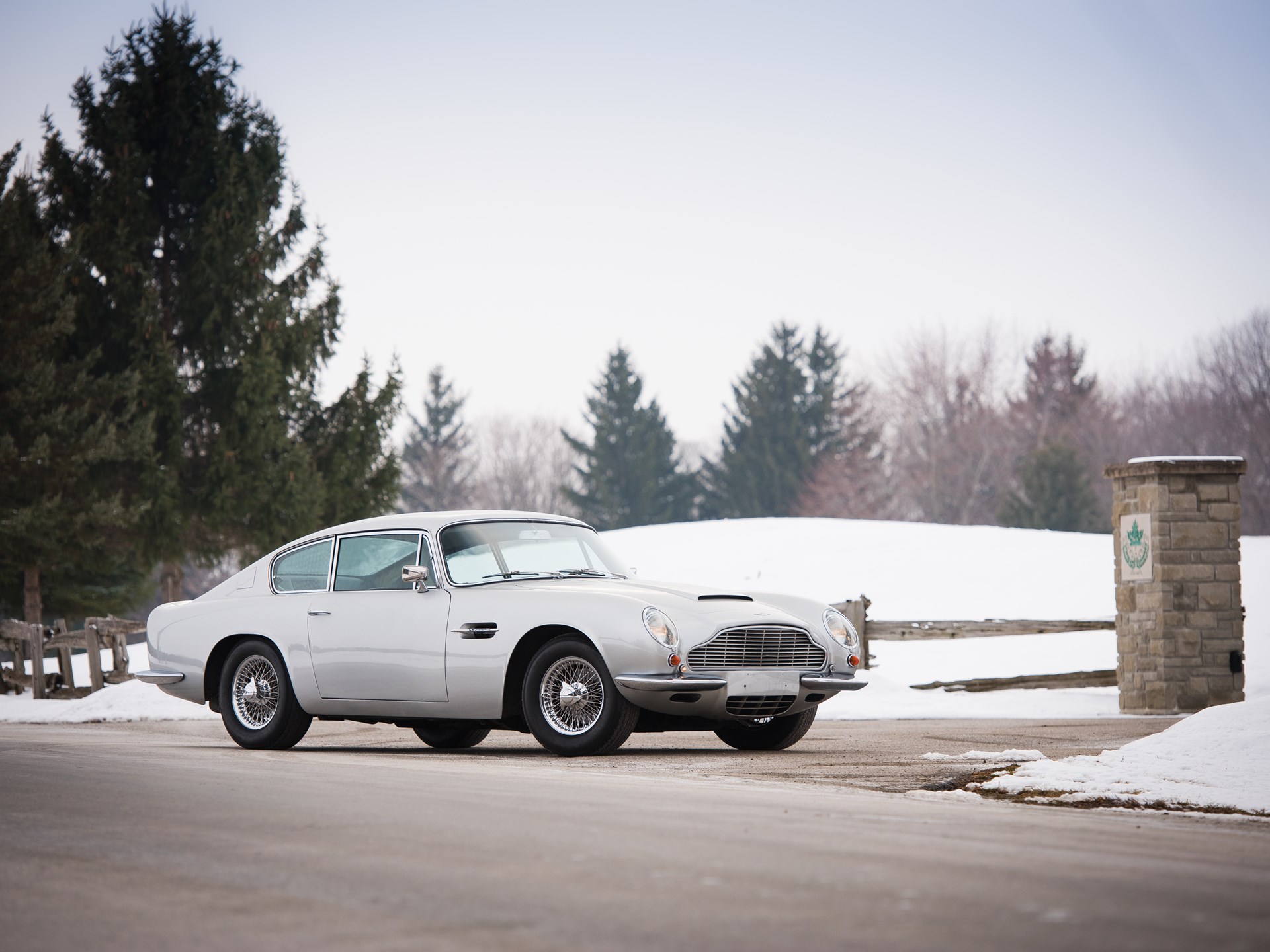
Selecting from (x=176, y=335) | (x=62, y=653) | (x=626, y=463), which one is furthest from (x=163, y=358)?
(x=626, y=463)

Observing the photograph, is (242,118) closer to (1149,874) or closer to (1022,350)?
(1149,874)

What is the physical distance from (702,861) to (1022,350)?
68.6 m

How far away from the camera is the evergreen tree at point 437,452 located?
82500mm

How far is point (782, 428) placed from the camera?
76.0 metres

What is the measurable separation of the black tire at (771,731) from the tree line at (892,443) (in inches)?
1893

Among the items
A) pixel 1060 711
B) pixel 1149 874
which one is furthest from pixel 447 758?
pixel 1060 711

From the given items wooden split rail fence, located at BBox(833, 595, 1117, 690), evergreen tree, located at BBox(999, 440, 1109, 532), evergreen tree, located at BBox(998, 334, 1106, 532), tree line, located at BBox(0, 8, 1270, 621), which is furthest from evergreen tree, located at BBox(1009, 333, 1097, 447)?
wooden split rail fence, located at BBox(833, 595, 1117, 690)

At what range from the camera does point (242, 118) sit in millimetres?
35094

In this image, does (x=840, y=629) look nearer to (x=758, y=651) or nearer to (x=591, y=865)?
(x=758, y=651)

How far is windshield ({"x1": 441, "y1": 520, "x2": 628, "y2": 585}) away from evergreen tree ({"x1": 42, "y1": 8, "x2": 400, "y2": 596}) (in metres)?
21.4

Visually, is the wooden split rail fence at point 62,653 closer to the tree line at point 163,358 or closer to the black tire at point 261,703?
the tree line at point 163,358

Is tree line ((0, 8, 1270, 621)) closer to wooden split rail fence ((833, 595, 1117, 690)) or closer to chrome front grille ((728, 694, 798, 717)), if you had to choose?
wooden split rail fence ((833, 595, 1117, 690))

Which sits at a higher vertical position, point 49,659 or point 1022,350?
point 1022,350

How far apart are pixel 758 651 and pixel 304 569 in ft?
12.2
